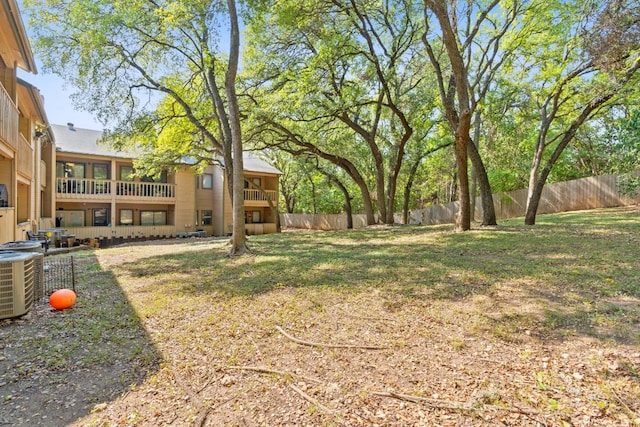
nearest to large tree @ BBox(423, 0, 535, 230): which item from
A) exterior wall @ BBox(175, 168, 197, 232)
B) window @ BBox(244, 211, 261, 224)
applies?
exterior wall @ BBox(175, 168, 197, 232)

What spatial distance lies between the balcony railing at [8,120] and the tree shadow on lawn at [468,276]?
12.8 feet

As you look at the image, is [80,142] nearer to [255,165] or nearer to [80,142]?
[80,142]

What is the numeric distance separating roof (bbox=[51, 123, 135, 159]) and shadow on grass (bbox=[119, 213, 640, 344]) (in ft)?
39.1

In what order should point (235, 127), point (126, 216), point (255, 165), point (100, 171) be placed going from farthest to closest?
point (255, 165)
point (126, 216)
point (100, 171)
point (235, 127)

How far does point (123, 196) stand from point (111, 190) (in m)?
0.64

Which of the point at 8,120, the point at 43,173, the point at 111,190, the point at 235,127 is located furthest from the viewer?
the point at 111,190

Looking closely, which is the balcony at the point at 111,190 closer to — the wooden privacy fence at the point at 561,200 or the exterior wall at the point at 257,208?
the exterior wall at the point at 257,208

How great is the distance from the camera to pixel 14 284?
12.9 feet

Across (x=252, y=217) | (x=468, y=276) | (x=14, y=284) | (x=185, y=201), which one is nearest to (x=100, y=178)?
(x=185, y=201)

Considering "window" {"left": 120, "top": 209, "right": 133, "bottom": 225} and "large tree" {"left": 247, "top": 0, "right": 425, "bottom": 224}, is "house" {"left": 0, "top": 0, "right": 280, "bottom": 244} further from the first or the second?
"large tree" {"left": 247, "top": 0, "right": 425, "bottom": 224}

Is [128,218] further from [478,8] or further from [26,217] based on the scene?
[478,8]

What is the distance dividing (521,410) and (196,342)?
2.94 meters

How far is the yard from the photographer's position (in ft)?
7.66

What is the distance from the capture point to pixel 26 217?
11.2 metres
